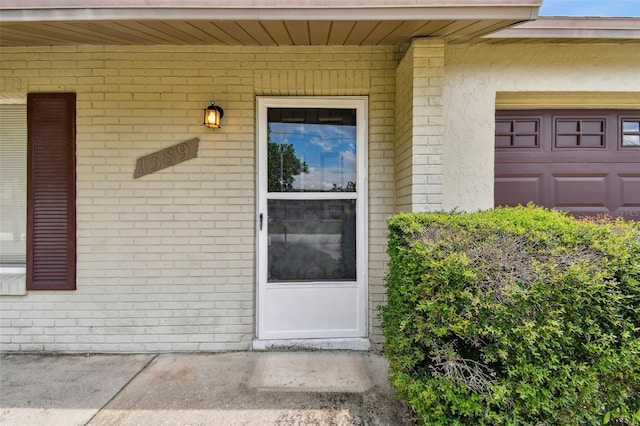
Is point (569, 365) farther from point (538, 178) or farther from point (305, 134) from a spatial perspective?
point (305, 134)

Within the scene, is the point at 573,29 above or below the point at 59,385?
above

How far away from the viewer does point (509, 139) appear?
315 centimetres

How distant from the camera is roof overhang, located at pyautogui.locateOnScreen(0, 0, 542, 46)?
2.21 m

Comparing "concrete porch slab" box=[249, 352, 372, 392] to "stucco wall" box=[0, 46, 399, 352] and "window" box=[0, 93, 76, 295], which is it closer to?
"stucco wall" box=[0, 46, 399, 352]

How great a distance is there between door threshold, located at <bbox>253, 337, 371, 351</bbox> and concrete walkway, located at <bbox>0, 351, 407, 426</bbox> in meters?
0.06

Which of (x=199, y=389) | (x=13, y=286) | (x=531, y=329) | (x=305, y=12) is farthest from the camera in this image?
(x=13, y=286)

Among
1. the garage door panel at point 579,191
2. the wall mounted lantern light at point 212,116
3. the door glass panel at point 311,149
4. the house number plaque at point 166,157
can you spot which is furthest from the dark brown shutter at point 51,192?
the garage door panel at point 579,191

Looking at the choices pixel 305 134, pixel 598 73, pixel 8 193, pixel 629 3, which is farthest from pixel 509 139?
pixel 8 193

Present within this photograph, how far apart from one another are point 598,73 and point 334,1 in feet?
8.09

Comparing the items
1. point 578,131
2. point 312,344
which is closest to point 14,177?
point 312,344

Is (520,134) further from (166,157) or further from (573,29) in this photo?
(166,157)

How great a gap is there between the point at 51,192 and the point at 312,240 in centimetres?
245

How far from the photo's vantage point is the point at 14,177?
3.10 metres

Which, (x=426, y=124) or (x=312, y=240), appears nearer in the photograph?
(x=426, y=124)
